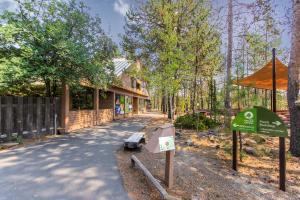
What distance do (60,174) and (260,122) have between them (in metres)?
4.60

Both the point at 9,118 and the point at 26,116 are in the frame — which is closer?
the point at 9,118

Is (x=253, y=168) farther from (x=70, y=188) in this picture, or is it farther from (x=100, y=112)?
(x=100, y=112)

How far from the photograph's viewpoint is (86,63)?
8.24 metres

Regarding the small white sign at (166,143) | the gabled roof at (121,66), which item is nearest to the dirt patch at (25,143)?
the small white sign at (166,143)

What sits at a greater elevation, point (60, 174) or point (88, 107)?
point (88, 107)

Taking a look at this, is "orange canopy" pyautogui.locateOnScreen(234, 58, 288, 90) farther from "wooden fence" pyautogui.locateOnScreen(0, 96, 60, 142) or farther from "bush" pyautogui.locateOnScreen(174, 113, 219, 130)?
"wooden fence" pyautogui.locateOnScreen(0, 96, 60, 142)

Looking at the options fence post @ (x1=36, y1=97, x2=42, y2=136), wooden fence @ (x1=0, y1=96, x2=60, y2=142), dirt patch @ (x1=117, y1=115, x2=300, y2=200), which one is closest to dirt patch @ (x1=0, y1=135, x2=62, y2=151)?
wooden fence @ (x1=0, y1=96, x2=60, y2=142)

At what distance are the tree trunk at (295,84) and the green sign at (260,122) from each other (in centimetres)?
196

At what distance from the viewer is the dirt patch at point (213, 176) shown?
3.56 m

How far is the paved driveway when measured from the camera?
3.34 meters

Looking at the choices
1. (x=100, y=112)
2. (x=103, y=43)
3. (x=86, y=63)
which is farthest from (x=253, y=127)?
(x=100, y=112)

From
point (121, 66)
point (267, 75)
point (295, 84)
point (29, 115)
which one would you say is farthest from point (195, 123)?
point (121, 66)

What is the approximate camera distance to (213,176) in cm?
438

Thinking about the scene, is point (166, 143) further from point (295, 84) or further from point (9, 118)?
point (9, 118)
